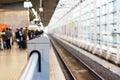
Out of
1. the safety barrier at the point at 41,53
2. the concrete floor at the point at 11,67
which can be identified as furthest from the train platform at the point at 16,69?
the safety barrier at the point at 41,53

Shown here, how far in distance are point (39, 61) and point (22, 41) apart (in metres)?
19.0

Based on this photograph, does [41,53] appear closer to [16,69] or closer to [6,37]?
[16,69]

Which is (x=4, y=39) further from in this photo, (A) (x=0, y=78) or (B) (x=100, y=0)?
(A) (x=0, y=78)

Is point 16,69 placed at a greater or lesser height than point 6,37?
lesser

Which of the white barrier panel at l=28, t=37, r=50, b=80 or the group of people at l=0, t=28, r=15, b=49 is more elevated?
the white barrier panel at l=28, t=37, r=50, b=80

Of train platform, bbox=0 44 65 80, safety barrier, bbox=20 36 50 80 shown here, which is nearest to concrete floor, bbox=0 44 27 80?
train platform, bbox=0 44 65 80

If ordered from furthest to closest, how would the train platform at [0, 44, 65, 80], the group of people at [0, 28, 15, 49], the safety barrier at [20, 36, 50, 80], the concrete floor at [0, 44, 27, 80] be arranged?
the group of people at [0, 28, 15, 49], the train platform at [0, 44, 65, 80], the concrete floor at [0, 44, 27, 80], the safety barrier at [20, 36, 50, 80]

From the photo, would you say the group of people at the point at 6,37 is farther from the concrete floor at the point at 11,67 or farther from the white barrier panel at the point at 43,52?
the white barrier panel at the point at 43,52

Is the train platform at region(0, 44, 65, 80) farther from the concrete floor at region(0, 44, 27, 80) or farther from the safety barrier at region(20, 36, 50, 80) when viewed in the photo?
the safety barrier at region(20, 36, 50, 80)

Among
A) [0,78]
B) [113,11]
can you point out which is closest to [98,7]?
[113,11]

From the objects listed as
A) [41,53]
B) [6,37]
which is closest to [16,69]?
[41,53]

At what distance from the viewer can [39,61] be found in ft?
9.64

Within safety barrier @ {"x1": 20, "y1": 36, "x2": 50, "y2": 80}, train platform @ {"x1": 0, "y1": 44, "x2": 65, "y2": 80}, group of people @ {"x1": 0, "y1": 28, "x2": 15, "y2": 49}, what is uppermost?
safety barrier @ {"x1": 20, "y1": 36, "x2": 50, "y2": 80}

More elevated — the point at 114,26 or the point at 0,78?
the point at 114,26
